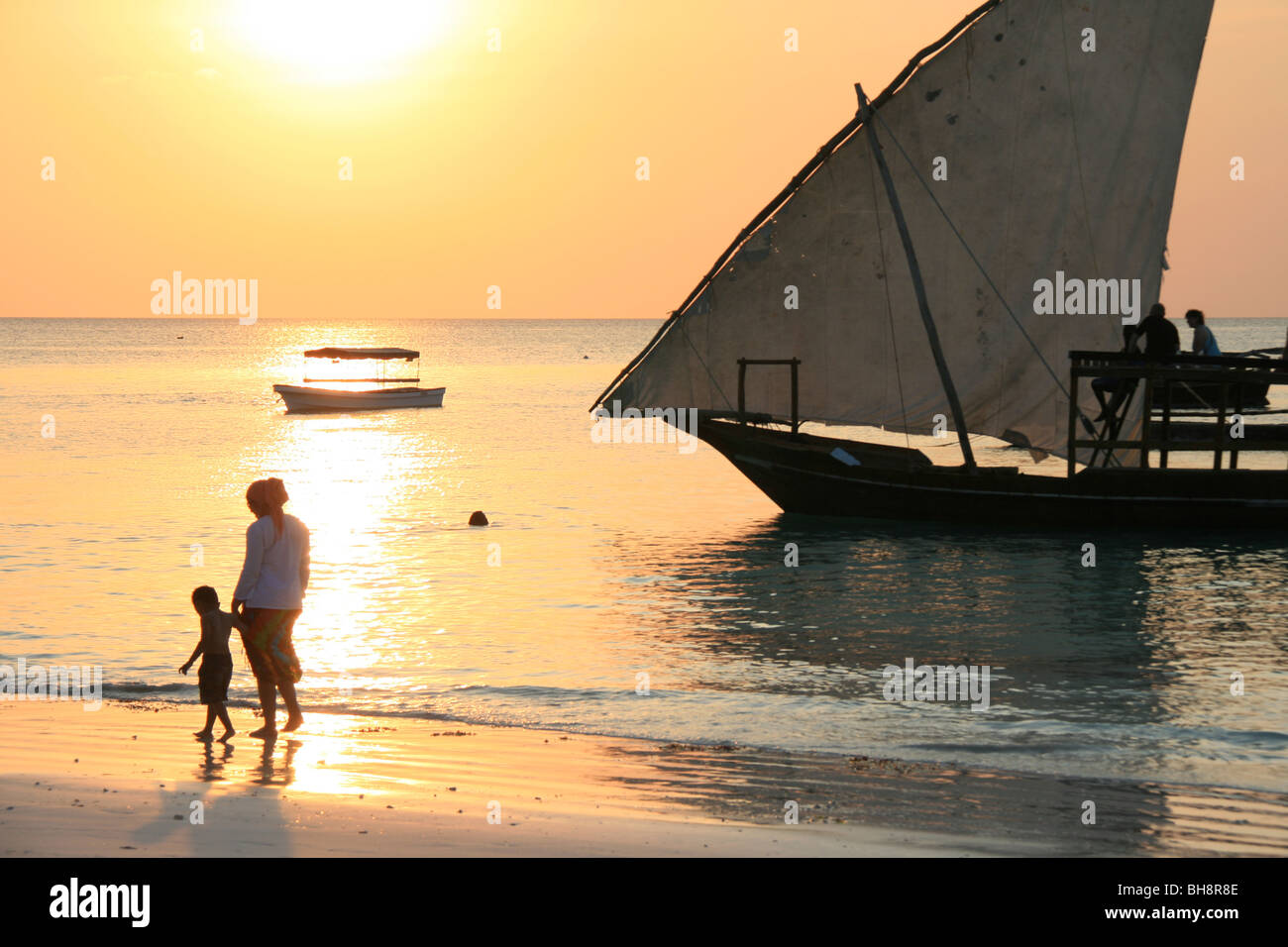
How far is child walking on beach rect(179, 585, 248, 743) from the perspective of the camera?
35.9 ft

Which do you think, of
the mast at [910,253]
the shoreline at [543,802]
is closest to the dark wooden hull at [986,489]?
the mast at [910,253]

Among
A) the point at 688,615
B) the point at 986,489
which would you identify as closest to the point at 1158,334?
the point at 986,489

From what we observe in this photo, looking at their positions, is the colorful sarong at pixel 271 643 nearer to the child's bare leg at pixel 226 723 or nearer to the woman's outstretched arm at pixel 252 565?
the woman's outstretched arm at pixel 252 565

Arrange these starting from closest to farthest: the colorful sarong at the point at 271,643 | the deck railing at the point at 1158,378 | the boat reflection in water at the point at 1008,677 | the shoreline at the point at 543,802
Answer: the shoreline at the point at 543,802 → the boat reflection in water at the point at 1008,677 → the colorful sarong at the point at 271,643 → the deck railing at the point at 1158,378

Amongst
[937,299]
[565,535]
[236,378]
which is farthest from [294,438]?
[236,378]

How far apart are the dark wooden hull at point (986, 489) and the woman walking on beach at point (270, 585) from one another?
18.9 metres

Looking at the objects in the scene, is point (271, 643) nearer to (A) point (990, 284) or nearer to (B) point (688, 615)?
(B) point (688, 615)

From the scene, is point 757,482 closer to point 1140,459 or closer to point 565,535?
point 565,535

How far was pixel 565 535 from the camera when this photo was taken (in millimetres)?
29312

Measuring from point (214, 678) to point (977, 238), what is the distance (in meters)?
20.3

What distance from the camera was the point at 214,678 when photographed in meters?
10.9

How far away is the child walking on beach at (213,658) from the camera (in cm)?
1095

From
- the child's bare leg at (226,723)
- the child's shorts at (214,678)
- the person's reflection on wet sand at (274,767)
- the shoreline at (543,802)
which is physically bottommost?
the shoreline at (543,802)
